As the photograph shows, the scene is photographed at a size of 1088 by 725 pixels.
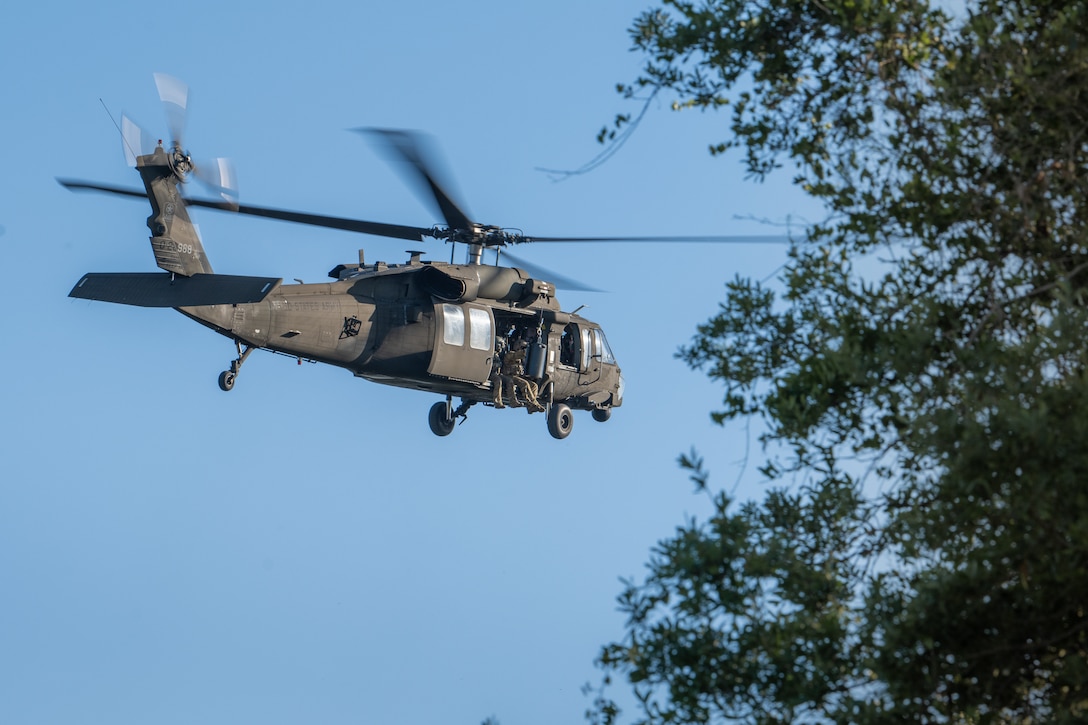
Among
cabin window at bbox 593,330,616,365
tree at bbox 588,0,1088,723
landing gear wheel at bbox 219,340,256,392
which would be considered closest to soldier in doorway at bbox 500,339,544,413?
cabin window at bbox 593,330,616,365

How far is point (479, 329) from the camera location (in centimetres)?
2512

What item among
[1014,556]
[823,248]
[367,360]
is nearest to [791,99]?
[823,248]

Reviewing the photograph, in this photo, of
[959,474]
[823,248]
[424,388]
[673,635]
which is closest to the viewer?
[959,474]

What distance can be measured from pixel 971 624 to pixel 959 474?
1069mm

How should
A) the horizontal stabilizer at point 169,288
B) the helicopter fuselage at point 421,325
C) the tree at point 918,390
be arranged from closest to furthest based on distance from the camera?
1. the tree at point 918,390
2. the horizontal stabilizer at point 169,288
3. the helicopter fuselage at point 421,325

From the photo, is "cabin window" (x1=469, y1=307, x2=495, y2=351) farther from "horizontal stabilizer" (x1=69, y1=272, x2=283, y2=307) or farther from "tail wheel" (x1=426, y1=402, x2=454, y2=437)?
"horizontal stabilizer" (x1=69, y1=272, x2=283, y2=307)

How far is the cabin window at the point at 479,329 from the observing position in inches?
983

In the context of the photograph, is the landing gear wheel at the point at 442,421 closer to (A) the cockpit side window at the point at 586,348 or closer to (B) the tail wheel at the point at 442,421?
(B) the tail wheel at the point at 442,421

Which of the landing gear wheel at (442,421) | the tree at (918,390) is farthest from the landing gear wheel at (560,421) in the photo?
the tree at (918,390)

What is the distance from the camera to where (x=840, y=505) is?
A: 9.96 meters

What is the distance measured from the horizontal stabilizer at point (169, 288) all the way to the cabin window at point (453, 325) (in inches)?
165

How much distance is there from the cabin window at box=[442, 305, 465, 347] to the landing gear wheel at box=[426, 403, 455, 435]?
11.6 ft

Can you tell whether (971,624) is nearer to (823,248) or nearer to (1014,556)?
(1014,556)

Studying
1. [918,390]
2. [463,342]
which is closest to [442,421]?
[463,342]
